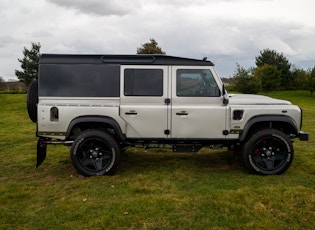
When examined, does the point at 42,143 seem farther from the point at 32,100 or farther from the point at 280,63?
the point at 280,63

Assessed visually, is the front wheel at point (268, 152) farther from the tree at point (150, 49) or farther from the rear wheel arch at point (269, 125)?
the tree at point (150, 49)

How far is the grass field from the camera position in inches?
171

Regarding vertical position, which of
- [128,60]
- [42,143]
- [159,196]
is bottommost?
[159,196]

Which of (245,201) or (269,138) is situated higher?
(269,138)

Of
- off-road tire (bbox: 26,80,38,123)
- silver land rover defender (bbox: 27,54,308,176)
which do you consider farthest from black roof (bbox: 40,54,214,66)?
off-road tire (bbox: 26,80,38,123)

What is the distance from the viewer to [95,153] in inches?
250

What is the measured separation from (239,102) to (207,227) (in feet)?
9.30

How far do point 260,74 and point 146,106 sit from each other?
3694cm

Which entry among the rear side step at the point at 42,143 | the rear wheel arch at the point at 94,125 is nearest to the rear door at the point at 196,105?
the rear wheel arch at the point at 94,125

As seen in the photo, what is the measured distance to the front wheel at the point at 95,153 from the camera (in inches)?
244

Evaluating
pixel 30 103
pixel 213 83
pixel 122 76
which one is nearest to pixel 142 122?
pixel 122 76

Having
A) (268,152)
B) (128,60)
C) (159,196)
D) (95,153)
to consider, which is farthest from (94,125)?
(268,152)

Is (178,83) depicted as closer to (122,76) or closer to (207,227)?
(122,76)

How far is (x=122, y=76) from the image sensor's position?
623 centimetres
